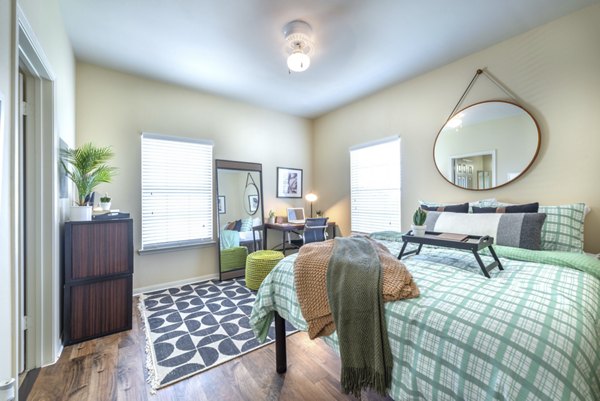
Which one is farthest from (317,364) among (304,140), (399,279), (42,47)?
(304,140)

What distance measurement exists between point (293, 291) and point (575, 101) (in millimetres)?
2773

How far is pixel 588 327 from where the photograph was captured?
2.81ft

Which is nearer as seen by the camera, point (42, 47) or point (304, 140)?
point (42, 47)

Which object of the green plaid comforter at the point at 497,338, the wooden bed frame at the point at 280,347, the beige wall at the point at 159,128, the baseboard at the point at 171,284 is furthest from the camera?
the baseboard at the point at 171,284

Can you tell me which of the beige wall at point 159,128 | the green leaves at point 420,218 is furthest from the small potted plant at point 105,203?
the green leaves at point 420,218

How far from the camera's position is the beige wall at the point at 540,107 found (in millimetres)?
2055

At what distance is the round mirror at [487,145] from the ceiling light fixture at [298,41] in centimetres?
175

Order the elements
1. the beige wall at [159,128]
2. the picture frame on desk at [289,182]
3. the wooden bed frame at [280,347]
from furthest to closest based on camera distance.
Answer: the picture frame on desk at [289,182] → the beige wall at [159,128] → the wooden bed frame at [280,347]

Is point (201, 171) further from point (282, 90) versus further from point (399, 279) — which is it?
point (399, 279)

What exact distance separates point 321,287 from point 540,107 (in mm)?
2604

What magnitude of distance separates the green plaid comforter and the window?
86.4 inches

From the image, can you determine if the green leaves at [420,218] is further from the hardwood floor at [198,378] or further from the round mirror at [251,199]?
the round mirror at [251,199]

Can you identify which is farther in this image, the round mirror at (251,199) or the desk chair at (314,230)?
the round mirror at (251,199)

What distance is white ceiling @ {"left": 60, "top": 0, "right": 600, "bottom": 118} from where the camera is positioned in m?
1.99
